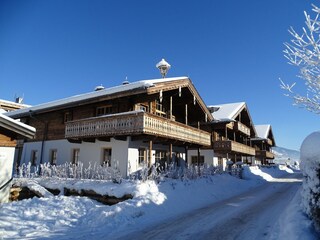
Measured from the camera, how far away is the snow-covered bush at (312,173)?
17.0 ft

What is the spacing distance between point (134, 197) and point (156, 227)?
3270 millimetres

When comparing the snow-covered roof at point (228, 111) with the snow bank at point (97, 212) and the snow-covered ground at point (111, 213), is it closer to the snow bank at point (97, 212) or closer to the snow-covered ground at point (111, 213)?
the snow-covered ground at point (111, 213)

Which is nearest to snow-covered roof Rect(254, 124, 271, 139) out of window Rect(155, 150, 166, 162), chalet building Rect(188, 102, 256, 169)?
chalet building Rect(188, 102, 256, 169)

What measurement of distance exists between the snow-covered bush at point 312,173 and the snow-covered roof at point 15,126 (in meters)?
10.9

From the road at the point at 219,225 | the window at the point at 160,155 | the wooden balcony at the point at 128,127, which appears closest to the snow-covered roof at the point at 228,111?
the window at the point at 160,155

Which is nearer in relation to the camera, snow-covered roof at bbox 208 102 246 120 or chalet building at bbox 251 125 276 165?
snow-covered roof at bbox 208 102 246 120

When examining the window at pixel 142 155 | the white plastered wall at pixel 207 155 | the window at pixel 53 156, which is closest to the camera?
the window at pixel 142 155

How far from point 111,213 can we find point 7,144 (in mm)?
6142

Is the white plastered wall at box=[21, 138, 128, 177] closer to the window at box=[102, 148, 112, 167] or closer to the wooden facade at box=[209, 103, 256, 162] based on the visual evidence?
the window at box=[102, 148, 112, 167]

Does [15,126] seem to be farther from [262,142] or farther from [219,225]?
[262,142]

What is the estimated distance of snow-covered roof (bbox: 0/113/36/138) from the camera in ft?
36.8

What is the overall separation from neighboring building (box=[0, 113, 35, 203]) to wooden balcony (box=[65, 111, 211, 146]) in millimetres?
5433

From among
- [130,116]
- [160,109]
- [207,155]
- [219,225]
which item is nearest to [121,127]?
[130,116]

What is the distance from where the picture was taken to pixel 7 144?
1166cm
